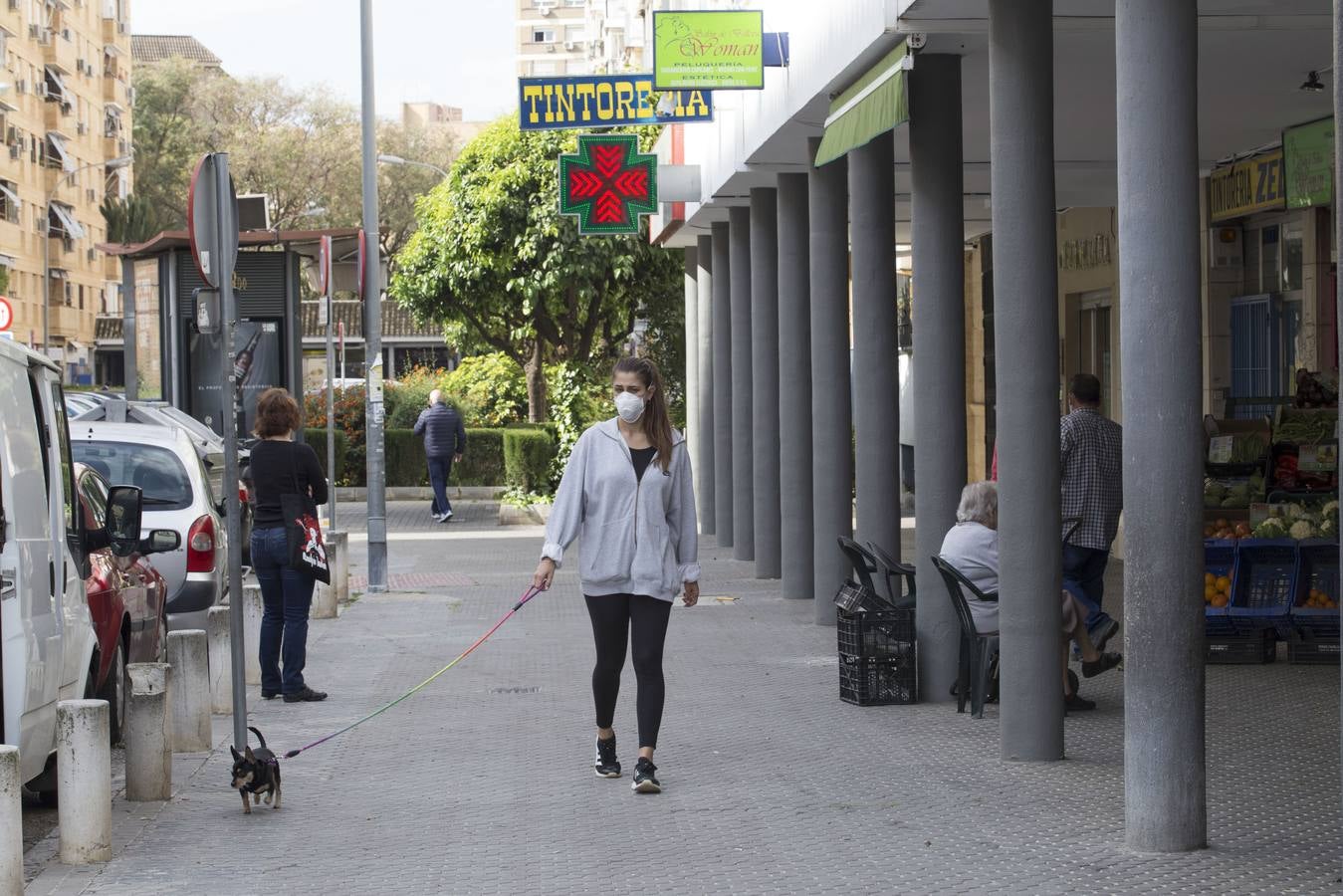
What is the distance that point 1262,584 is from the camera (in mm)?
11828

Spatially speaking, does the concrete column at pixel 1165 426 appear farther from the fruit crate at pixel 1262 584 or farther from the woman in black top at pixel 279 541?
the woman in black top at pixel 279 541

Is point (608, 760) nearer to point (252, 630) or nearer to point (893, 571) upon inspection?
point (893, 571)

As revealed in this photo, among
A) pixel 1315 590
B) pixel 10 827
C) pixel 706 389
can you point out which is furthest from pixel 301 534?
pixel 706 389

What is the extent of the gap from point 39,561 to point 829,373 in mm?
7987

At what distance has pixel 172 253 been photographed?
2295 cm

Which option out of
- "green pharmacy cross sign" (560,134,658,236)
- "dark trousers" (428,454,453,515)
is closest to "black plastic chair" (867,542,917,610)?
"green pharmacy cross sign" (560,134,658,236)

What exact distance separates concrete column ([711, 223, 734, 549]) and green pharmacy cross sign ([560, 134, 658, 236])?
8.54 ft

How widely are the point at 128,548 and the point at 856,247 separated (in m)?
5.28

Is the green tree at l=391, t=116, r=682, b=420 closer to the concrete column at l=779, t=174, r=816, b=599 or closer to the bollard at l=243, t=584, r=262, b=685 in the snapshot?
the concrete column at l=779, t=174, r=816, b=599

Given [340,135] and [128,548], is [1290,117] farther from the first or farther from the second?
[340,135]

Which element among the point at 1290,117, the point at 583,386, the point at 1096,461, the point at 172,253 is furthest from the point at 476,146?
the point at 1096,461

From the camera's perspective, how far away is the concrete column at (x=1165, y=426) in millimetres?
6812

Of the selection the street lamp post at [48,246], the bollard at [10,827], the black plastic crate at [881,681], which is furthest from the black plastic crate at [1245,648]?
the street lamp post at [48,246]

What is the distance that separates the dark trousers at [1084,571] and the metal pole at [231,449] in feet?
15.7
